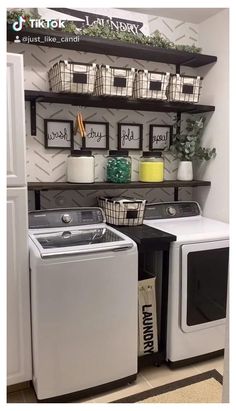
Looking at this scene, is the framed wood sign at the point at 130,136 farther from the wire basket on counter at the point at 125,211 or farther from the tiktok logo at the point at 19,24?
the tiktok logo at the point at 19,24

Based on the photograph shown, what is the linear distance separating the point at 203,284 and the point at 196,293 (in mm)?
77

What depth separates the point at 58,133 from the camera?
2543 mm

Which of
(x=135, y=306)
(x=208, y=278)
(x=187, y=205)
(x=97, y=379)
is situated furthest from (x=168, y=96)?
(x=97, y=379)

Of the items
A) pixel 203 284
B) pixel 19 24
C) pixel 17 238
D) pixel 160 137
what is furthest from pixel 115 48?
pixel 203 284

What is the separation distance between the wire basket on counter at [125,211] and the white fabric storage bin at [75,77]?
0.78 meters

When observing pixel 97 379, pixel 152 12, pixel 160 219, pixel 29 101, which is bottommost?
pixel 97 379

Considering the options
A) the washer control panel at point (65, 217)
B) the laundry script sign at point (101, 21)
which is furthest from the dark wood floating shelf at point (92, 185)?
the laundry script sign at point (101, 21)

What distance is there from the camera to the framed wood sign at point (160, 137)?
2859 mm

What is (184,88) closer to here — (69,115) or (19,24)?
(69,115)

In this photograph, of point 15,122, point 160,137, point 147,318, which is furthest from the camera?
point 160,137

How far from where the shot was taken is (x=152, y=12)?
2668 mm

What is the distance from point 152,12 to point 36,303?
232 cm

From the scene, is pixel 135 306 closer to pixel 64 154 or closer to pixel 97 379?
pixel 97 379

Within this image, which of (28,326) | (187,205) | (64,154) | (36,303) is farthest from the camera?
(187,205)
